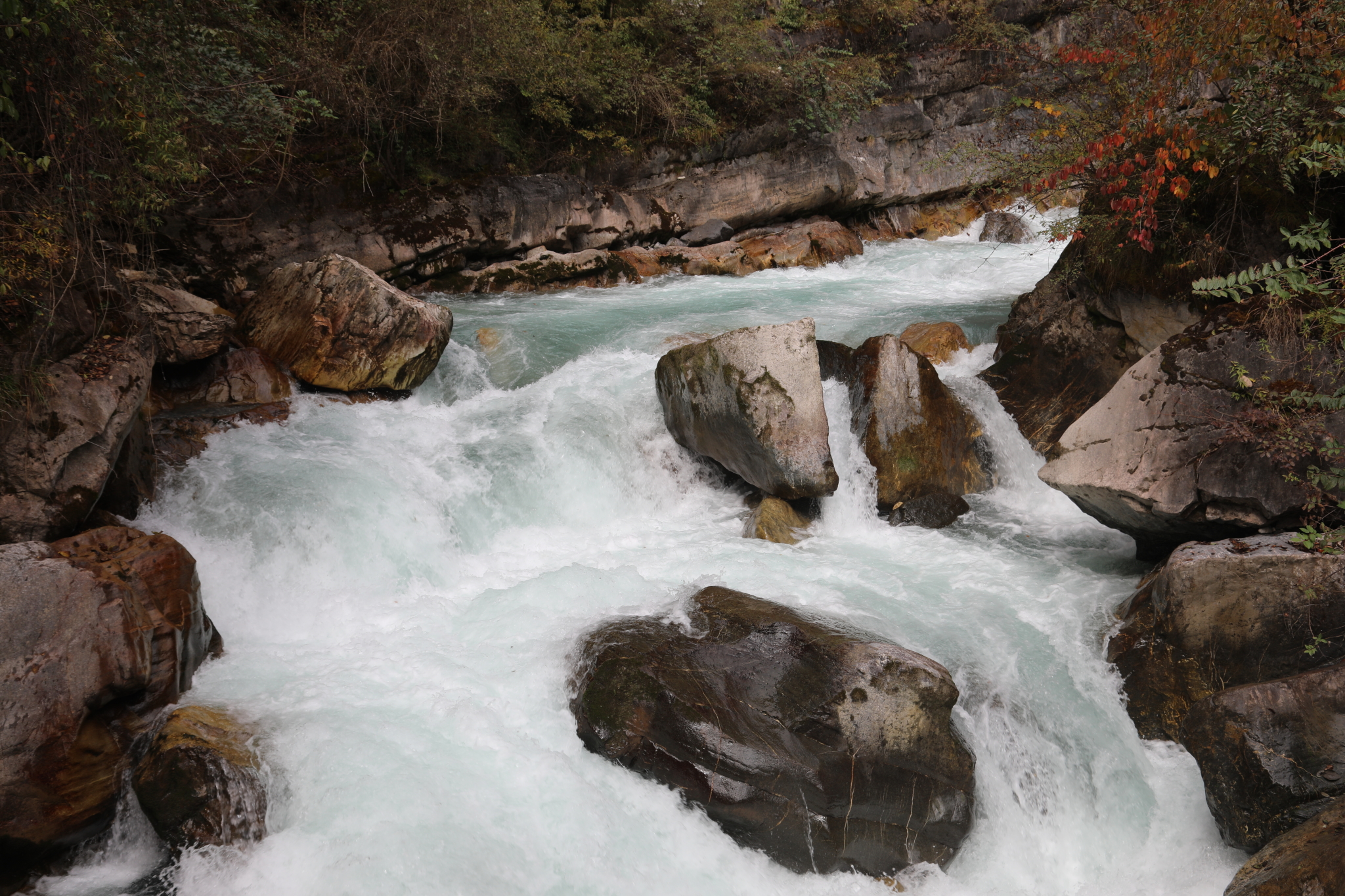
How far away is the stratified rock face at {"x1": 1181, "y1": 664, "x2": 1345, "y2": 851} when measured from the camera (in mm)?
3885

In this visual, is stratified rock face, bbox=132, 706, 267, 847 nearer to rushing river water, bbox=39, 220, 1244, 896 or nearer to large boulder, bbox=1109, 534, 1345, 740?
rushing river water, bbox=39, 220, 1244, 896

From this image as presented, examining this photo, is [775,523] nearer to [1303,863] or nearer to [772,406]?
[772,406]

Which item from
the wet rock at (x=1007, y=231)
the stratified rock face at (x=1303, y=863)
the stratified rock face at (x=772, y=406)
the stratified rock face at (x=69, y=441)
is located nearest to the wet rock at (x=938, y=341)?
the stratified rock face at (x=772, y=406)

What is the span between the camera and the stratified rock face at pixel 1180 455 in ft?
17.1

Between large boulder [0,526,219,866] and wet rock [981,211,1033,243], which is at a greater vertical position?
wet rock [981,211,1033,243]

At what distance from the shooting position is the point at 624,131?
15656 mm

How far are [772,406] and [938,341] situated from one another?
3.37m

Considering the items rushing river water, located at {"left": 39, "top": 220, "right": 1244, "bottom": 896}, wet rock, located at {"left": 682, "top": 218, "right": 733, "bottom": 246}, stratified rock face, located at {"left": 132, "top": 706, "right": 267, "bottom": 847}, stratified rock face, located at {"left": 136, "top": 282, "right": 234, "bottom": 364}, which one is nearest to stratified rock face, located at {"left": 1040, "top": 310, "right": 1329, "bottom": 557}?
rushing river water, located at {"left": 39, "top": 220, "right": 1244, "bottom": 896}

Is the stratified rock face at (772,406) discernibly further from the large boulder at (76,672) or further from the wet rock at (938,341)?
the large boulder at (76,672)

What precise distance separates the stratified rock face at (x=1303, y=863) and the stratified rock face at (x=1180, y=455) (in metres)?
2.15

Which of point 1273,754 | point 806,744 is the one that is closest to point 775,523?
point 806,744

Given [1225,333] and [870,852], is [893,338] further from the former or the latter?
[870,852]

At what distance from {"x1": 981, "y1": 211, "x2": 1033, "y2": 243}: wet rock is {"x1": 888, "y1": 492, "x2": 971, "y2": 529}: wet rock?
1119 centimetres

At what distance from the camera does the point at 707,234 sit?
52.3 ft
